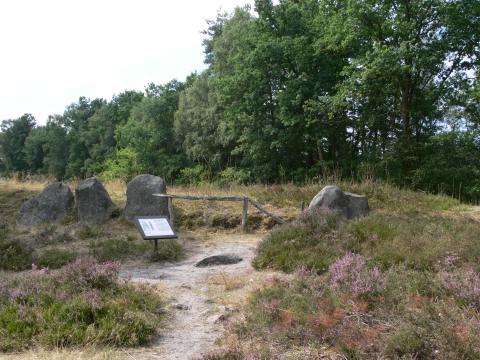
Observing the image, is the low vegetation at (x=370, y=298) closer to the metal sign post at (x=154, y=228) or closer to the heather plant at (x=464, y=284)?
the heather plant at (x=464, y=284)

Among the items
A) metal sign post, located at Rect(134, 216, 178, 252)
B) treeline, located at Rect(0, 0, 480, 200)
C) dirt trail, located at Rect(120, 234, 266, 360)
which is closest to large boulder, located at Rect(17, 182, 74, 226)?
dirt trail, located at Rect(120, 234, 266, 360)

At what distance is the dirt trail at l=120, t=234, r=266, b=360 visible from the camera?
481 cm

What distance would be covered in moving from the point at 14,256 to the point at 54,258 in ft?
3.14

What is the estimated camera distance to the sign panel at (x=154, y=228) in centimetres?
927

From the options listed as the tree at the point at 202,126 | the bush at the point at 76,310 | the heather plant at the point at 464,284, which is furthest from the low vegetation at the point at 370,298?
the tree at the point at 202,126

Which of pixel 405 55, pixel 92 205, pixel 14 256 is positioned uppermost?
pixel 405 55

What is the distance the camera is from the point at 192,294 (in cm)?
703

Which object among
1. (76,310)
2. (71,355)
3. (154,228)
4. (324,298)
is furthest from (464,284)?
(154,228)

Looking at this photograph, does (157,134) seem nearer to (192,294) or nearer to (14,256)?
(14,256)

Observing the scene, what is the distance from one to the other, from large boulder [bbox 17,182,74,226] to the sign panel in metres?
5.52

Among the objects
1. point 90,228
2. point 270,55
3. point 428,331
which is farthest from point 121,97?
point 428,331

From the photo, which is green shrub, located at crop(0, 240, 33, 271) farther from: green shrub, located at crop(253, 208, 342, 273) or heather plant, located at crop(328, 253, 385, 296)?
heather plant, located at crop(328, 253, 385, 296)

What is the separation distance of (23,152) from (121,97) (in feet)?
79.4

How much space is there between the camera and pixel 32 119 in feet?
287
